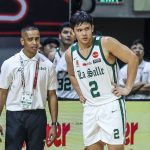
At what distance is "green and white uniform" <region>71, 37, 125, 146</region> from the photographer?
21.3ft

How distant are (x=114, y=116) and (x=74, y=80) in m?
0.66

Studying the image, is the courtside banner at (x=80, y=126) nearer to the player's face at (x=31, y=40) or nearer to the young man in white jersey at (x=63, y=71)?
the young man in white jersey at (x=63, y=71)

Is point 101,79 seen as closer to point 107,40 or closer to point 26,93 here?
point 107,40

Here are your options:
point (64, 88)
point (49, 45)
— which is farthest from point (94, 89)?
point (49, 45)

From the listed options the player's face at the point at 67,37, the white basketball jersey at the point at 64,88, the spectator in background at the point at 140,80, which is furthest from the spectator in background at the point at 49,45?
the spectator in background at the point at 140,80

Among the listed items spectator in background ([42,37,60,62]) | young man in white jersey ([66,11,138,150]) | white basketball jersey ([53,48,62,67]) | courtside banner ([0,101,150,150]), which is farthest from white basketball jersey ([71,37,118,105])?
spectator in background ([42,37,60,62])

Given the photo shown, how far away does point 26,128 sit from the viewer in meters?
6.92

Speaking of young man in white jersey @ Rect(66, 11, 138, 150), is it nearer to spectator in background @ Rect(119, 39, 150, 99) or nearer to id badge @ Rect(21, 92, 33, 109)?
id badge @ Rect(21, 92, 33, 109)

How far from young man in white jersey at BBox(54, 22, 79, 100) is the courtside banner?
7.2 inches

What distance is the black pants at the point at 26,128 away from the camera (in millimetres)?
6898

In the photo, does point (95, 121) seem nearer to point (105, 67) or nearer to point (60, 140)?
point (105, 67)

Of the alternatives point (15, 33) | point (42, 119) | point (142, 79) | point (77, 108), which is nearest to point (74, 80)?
point (42, 119)

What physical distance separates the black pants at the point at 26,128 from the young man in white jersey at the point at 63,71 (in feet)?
4.60

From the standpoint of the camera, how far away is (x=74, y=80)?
22.7 ft
